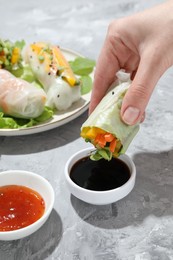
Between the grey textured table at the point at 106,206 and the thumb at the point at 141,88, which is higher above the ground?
the thumb at the point at 141,88

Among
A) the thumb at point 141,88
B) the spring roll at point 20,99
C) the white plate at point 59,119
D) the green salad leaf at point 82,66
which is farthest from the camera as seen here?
the green salad leaf at point 82,66

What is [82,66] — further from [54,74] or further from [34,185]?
[34,185]

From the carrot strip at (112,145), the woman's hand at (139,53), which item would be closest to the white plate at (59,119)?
the woman's hand at (139,53)

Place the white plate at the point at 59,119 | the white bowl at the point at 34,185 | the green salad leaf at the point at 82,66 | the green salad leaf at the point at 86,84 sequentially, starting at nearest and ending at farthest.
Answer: the white bowl at the point at 34,185, the white plate at the point at 59,119, the green salad leaf at the point at 86,84, the green salad leaf at the point at 82,66

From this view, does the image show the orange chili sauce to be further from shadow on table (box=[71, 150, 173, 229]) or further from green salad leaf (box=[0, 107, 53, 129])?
green salad leaf (box=[0, 107, 53, 129])

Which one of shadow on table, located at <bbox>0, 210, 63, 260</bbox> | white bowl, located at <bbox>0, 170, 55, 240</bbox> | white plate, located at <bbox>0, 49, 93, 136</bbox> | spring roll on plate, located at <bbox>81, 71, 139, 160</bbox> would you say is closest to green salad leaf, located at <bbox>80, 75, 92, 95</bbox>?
white plate, located at <bbox>0, 49, 93, 136</bbox>

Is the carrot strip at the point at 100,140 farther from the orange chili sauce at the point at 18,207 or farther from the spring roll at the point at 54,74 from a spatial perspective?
the spring roll at the point at 54,74

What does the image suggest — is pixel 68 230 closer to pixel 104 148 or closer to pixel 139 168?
pixel 104 148

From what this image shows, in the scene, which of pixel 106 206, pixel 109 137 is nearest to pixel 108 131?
pixel 109 137

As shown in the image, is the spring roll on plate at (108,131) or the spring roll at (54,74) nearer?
the spring roll on plate at (108,131)
